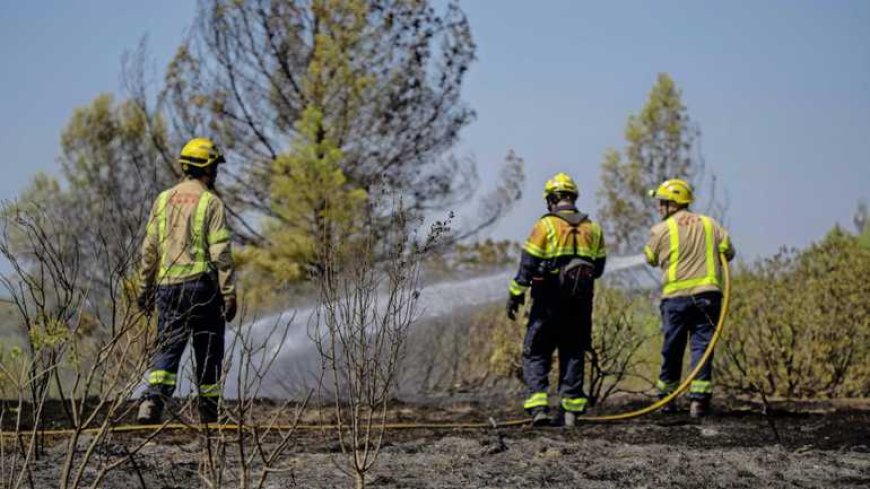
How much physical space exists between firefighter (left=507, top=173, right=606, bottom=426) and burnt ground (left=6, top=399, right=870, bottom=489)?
14.7 inches

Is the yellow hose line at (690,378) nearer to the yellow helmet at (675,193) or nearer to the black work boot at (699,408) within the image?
the black work boot at (699,408)

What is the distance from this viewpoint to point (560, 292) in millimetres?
8242

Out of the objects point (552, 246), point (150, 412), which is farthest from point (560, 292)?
point (150, 412)

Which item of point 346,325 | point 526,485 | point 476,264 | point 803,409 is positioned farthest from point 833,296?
point 476,264

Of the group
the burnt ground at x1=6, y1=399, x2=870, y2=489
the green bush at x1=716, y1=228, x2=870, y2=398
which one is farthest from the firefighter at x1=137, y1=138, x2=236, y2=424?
the green bush at x1=716, y1=228, x2=870, y2=398

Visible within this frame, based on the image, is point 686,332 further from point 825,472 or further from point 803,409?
point 825,472

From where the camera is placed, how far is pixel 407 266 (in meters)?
4.53

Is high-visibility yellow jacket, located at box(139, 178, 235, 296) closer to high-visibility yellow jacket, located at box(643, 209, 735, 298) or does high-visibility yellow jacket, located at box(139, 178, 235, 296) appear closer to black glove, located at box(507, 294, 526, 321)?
black glove, located at box(507, 294, 526, 321)

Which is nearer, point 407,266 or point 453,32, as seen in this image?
point 407,266

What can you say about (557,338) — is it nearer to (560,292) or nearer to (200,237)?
(560,292)

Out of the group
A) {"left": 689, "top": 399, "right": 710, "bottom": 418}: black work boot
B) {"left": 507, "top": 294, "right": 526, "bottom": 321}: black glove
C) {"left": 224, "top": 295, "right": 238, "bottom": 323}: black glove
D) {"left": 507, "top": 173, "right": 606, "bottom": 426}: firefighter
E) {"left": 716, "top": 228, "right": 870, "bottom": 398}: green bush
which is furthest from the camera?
{"left": 716, "top": 228, "right": 870, "bottom": 398}: green bush

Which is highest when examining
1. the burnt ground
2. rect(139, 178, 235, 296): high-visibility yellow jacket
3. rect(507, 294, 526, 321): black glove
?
rect(139, 178, 235, 296): high-visibility yellow jacket

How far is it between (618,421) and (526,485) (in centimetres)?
374

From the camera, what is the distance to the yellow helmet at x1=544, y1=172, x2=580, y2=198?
8375 mm
